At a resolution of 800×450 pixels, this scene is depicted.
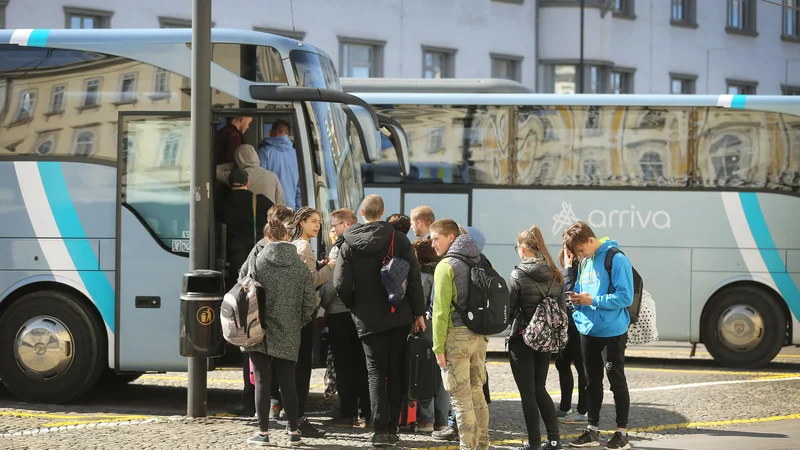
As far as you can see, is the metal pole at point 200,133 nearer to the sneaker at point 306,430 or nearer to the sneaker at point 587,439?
the sneaker at point 306,430

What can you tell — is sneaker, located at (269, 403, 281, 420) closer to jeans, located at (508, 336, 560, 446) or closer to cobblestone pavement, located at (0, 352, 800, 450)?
cobblestone pavement, located at (0, 352, 800, 450)

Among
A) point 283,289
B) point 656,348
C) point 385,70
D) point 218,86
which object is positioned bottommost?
point 656,348

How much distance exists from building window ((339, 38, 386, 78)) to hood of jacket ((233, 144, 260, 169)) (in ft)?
69.8

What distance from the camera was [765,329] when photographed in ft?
51.8

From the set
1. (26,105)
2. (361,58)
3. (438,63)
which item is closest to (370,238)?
(26,105)

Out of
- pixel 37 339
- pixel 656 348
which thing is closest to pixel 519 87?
pixel 656 348

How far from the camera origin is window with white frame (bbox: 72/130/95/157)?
37.0 ft

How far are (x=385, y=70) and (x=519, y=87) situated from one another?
15725 millimetres

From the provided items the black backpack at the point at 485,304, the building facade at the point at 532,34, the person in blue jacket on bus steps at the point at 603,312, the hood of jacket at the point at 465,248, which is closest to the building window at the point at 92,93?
the hood of jacket at the point at 465,248

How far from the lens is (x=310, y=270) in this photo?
30.8 feet

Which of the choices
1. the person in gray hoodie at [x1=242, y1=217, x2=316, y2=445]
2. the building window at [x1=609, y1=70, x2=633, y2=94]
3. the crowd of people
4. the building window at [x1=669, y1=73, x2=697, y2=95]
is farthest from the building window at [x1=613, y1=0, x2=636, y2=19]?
the person in gray hoodie at [x1=242, y1=217, x2=316, y2=445]

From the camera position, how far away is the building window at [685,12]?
39062mm

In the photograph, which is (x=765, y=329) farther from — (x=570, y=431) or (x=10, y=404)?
(x=10, y=404)

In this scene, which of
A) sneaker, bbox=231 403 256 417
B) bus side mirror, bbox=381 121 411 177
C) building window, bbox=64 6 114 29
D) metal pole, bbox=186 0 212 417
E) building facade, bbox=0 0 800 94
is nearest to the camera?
metal pole, bbox=186 0 212 417
